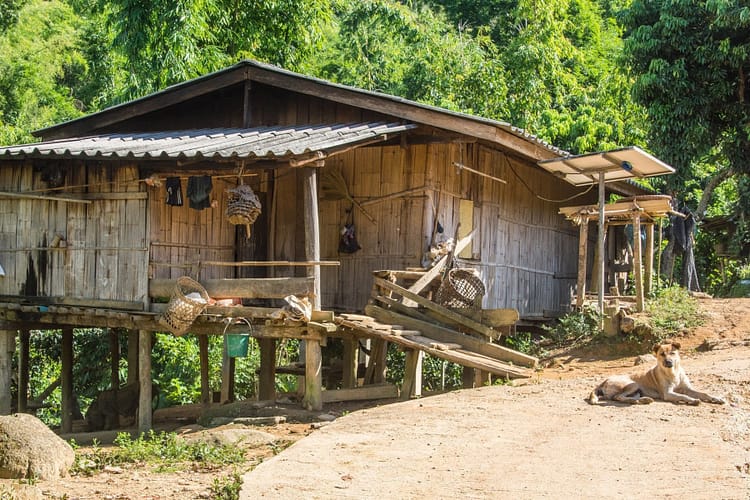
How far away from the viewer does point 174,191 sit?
12.8 m

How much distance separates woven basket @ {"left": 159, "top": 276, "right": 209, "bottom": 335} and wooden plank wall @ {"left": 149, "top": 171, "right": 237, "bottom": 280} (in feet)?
1.74

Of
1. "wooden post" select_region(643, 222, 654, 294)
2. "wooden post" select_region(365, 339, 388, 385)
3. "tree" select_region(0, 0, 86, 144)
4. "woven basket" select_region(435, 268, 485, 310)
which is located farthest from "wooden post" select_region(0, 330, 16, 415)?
"wooden post" select_region(643, 222, 654, 294)

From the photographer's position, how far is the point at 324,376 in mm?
17953

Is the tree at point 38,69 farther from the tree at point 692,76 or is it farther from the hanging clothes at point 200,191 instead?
the tree at point 692,76

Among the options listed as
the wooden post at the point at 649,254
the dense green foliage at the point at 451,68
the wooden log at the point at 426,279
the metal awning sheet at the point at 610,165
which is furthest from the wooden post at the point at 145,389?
the wooden post at the point at 649,254

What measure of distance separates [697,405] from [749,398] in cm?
65

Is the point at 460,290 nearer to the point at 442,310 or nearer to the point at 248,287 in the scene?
the point at 442,310

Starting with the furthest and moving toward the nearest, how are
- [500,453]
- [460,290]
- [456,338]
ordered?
[460,290]
[456,338]
[500,453]

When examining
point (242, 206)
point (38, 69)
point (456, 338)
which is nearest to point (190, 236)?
point (242, 206)

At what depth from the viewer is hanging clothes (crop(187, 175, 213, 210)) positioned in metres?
12.6

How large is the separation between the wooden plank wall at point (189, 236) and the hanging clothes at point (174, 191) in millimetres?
95

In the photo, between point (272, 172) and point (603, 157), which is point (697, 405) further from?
point (272, 172)

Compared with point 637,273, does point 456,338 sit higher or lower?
lower

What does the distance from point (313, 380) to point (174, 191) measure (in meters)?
3.28
